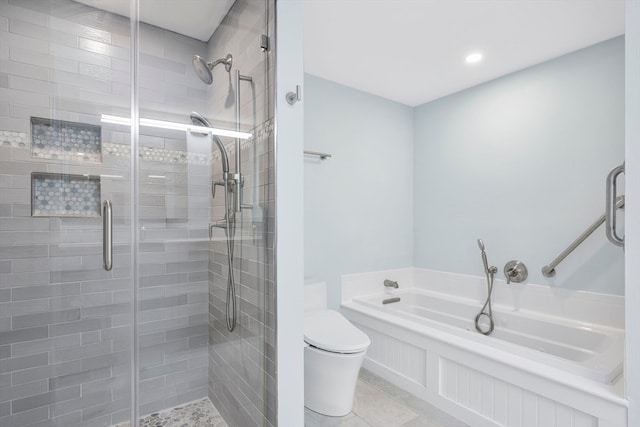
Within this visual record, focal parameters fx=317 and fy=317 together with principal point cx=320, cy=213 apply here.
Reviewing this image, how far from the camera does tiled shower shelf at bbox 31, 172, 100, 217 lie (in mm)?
1271

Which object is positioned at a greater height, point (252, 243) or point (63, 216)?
point (63, 216)

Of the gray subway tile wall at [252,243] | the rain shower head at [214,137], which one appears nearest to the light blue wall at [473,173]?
the gray subway tile wall at [252,243]

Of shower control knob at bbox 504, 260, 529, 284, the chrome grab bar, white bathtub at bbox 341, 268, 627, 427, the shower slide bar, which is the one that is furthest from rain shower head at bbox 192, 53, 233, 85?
shower control knob at bbox 504, 260, 529, 284

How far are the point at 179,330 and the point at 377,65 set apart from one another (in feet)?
7.61

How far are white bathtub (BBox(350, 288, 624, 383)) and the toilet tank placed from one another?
37 cm

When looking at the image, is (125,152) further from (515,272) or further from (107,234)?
(515,272)

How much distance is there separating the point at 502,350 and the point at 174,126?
2071 millimetres

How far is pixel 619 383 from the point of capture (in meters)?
1.44

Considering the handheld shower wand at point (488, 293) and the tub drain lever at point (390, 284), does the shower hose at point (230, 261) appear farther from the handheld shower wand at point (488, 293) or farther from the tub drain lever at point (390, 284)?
the handheld shower wand at point (488, 293)

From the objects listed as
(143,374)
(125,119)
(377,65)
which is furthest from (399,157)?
(143,374)

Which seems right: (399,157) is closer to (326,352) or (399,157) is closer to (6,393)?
(326,352)

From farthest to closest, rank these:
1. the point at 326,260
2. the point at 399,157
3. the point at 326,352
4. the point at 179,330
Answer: the point at 399,157 < the point at 326,260 < the point at 326,352 < the point at 179,330

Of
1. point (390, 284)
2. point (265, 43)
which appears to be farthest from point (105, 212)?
point (390, 284)

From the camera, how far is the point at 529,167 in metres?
2.52
